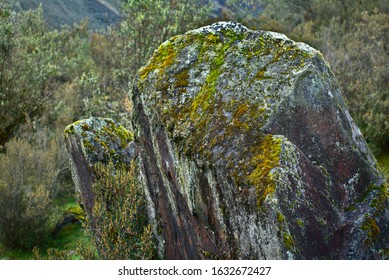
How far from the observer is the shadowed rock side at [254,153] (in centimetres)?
364

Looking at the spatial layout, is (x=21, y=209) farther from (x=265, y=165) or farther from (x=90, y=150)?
(x=265, y=165)

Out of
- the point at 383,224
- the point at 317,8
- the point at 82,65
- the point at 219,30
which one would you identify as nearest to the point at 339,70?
the point at 219,30

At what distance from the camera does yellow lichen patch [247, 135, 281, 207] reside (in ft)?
11.9

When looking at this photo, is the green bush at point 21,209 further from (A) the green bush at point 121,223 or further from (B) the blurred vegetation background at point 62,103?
(A) the green bush at point 121,223

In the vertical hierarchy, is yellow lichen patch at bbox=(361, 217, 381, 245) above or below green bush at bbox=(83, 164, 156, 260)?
above

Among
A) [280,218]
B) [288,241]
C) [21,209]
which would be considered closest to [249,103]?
[280,218]

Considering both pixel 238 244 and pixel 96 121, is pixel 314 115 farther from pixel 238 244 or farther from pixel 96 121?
pixel 96 121

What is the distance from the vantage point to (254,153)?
→ 396 centimetres

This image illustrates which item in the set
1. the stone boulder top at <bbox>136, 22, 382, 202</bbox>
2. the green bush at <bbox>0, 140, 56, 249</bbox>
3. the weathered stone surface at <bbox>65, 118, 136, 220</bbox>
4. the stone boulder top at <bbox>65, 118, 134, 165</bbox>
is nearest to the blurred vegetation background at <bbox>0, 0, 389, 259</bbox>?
the green bush at <bbox>0, 140, 56, 249</bbox>

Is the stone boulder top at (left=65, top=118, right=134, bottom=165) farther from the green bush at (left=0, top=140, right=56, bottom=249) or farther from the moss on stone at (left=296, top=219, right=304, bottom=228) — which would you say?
the moss on stone at (left=296, top=219, right=304, bottom=228)

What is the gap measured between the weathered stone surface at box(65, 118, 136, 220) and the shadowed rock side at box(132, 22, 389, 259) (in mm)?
2546

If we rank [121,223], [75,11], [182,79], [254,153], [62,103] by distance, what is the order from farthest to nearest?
[75,11]
[62,103]
[121,223]
[182,79]
[254,153]

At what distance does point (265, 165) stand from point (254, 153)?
223 mm

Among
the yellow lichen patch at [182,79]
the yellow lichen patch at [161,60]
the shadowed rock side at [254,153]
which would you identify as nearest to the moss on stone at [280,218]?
the shadowed rock side at [254,153]
